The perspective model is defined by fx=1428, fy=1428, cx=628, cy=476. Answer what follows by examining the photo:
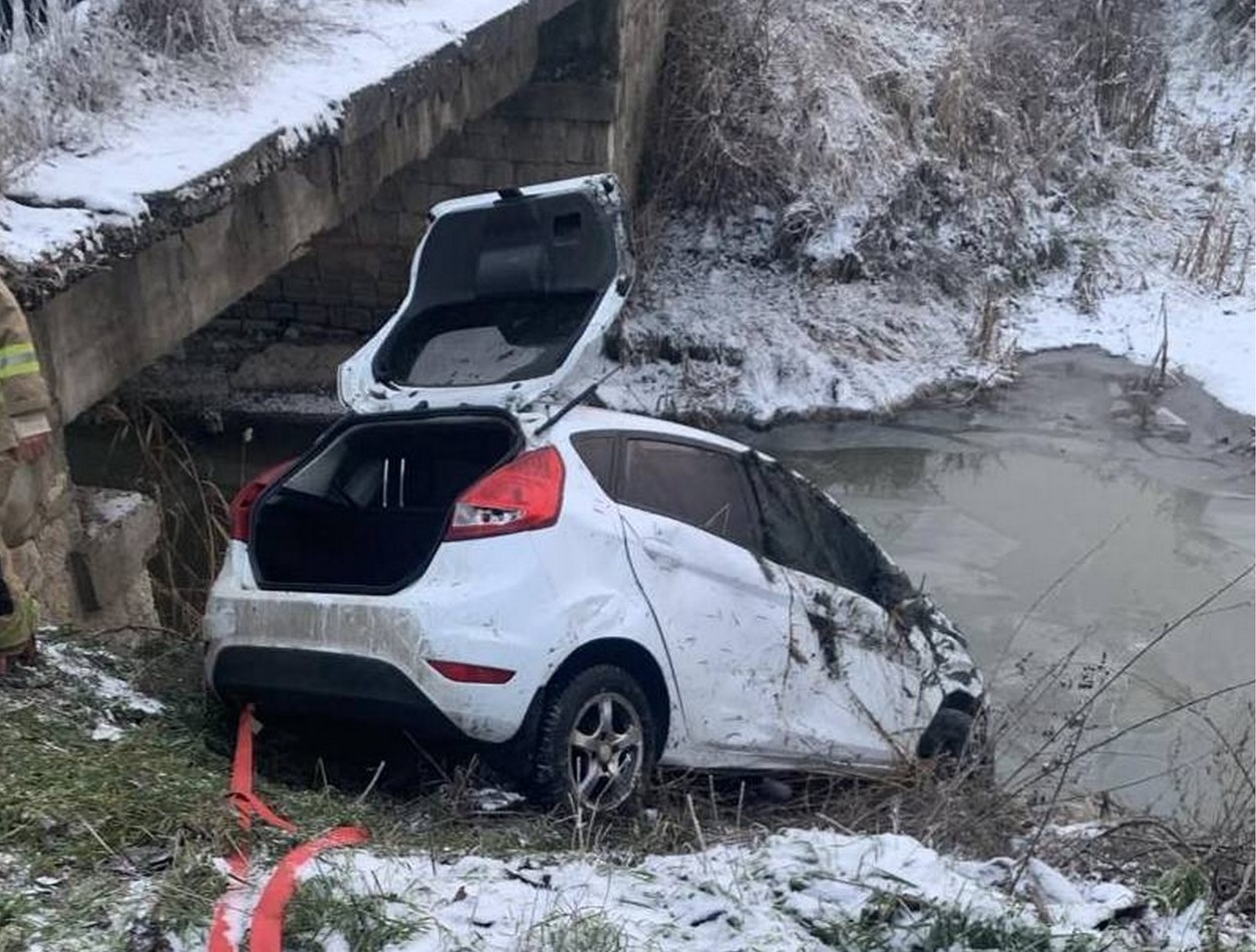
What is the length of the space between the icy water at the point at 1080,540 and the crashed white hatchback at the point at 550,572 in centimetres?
94

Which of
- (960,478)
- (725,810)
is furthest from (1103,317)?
(725,810)

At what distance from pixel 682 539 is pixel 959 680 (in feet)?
5.76

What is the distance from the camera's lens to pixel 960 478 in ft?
36.9

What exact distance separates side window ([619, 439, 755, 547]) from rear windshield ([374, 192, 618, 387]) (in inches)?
21.7

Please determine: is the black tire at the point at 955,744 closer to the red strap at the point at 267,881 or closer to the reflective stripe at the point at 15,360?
the red strap at the point at 267,881

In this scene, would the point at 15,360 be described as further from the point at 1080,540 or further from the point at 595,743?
the point at 1080,540

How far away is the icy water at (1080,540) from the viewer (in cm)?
732

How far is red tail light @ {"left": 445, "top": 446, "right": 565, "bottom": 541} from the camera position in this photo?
4164 millimetres

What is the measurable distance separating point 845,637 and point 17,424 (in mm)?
2903

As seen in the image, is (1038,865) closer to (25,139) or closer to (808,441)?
(25,139)

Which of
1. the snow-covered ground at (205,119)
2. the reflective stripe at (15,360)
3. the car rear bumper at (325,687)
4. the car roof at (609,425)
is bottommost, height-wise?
the car rear bumper at (325,687)

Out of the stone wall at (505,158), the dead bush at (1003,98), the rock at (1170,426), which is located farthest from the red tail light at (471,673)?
the dead bush at (1003,98)

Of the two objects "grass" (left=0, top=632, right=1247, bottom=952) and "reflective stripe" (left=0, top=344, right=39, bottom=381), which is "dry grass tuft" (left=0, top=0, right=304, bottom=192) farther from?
"grass" (left=0, top=632, right=1247, bottom=952)

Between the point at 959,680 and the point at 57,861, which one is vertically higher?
the point at 57,861
